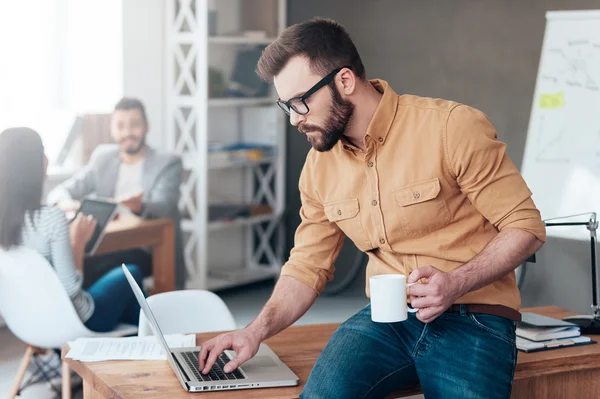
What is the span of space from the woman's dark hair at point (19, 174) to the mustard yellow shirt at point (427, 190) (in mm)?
1607

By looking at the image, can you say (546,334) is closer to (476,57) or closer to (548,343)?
(548,343)

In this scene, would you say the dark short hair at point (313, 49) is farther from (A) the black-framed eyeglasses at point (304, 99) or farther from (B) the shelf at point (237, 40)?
(B) the shelf at point (237, 40)

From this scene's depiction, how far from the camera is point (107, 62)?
5293 mm

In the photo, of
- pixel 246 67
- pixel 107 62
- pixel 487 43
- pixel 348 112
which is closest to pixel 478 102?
pixel 487 43

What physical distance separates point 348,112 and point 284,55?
20 centimetres

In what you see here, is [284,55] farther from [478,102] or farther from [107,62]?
[107,62]

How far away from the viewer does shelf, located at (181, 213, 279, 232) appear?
545 cm

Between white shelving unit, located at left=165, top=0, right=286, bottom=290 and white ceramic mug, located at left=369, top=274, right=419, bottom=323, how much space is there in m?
3.69

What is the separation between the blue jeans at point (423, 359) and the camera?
181 centimetres

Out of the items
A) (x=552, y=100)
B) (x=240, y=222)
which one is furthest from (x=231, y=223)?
(x=552, y=100)

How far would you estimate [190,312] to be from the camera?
263cm

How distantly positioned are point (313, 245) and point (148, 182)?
2.50 metres

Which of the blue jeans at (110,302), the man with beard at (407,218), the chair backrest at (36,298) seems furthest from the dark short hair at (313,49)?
the blue jeans at (110,302)

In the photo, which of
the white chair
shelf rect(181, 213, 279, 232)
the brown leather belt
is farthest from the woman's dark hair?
shelf rect(181, 213, 279, 232)
